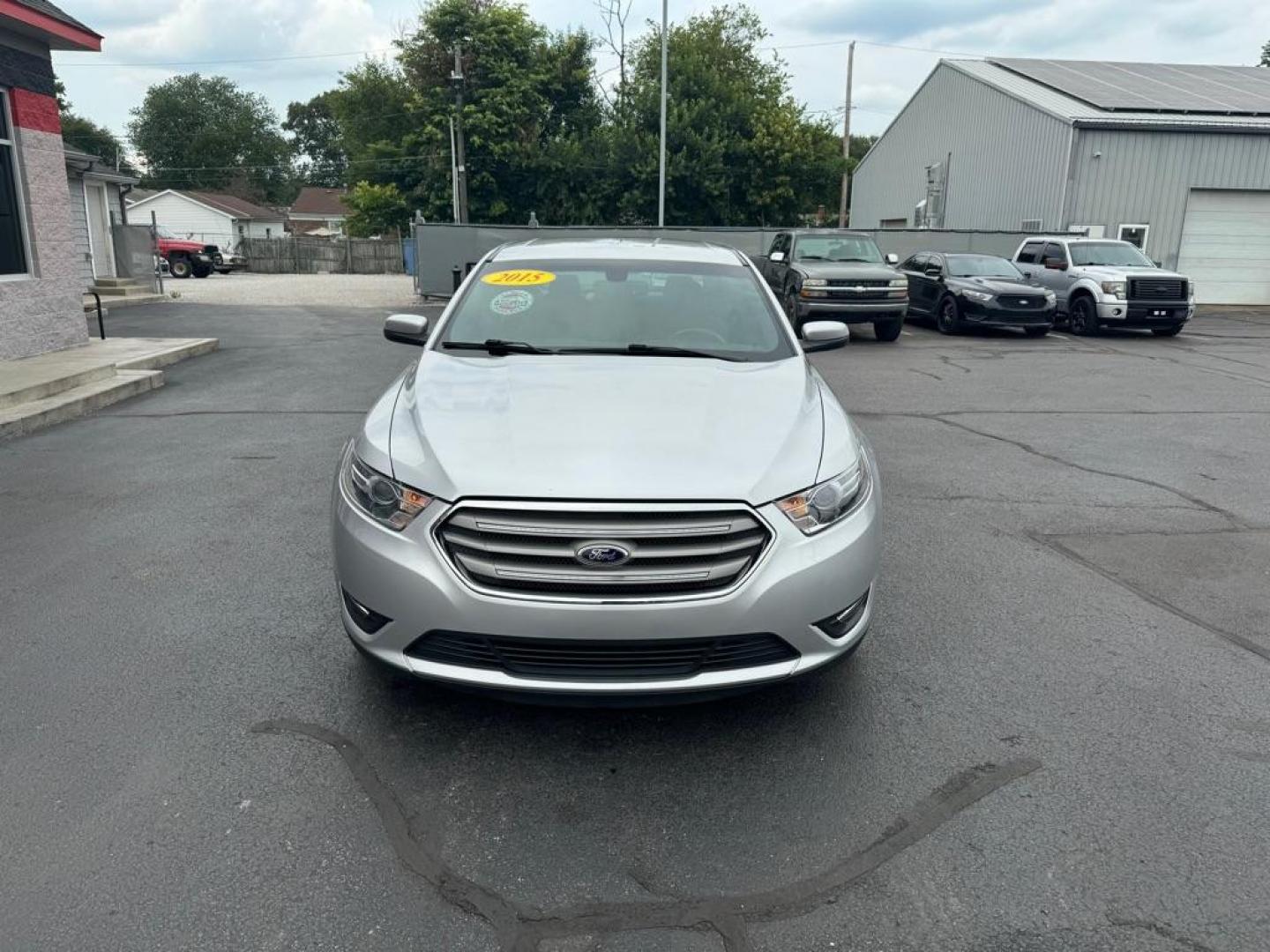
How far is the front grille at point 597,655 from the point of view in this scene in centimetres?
278

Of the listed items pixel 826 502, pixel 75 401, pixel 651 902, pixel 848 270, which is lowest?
pixel 651 902

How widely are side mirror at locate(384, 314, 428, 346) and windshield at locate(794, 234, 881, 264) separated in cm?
1297

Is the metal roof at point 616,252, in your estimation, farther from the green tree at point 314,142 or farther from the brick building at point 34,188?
the green tree at point 314,142

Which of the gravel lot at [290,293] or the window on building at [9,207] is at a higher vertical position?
the window on building at [9,207]

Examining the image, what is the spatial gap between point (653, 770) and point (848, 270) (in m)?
14.2

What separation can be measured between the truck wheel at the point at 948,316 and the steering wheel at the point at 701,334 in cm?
1416

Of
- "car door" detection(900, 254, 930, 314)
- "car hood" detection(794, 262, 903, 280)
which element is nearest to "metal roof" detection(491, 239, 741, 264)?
"car hood" detection(794, 262, 903, 280)

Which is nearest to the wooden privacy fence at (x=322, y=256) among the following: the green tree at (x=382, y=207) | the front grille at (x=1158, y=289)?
the green tree at (x=382, y=207)

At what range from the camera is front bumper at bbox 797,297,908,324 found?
15.6 meters

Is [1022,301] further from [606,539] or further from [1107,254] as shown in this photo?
[606,539]

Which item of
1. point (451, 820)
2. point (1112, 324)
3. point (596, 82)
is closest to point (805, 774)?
point (451, 820)

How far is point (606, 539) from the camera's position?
2.75 metres

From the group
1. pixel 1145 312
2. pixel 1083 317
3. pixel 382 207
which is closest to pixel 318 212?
pixel 382 207

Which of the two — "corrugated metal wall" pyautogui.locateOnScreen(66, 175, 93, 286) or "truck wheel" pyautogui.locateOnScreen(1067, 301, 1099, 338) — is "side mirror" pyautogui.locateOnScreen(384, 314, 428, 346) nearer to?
"truck wheel" pyautogui.locateOnScreen(1067, 301, 1099, 338)
